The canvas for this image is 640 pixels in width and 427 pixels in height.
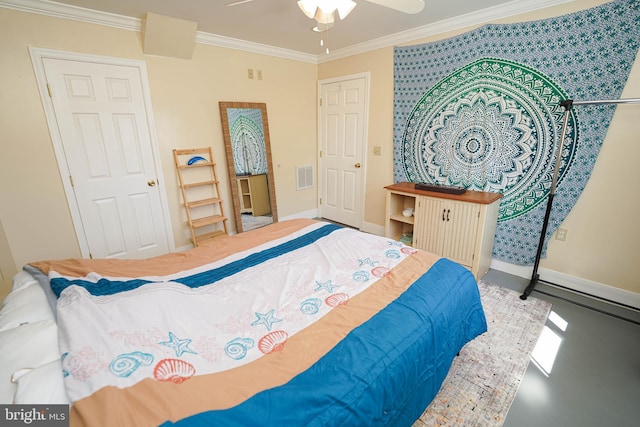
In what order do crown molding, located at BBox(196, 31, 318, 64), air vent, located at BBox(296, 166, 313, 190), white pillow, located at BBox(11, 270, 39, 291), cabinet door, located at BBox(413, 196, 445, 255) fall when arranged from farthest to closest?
air vent, located at BBox(296, 166, 313, 190)
crown molding, located at BBox(196, 31, 318, 64)
cabinet door, located at BBox(413, 196, 445, 255)
white pillow, located at BBox(11, 270, 39, 291)

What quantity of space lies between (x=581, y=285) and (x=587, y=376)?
1.14 metres

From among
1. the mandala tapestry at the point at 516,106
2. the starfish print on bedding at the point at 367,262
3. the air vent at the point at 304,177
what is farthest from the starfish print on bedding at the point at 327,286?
the air vent at the point at 304,177

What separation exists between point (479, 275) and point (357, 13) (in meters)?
2.76

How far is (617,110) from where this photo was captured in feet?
7.18

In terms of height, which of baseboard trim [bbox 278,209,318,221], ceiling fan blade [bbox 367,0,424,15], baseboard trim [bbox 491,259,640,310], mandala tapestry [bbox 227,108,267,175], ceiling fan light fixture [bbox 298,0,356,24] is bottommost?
baseboard trim [bbox 491,259,640,310]

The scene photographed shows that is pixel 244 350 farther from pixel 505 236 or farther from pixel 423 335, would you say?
pixel 505 236

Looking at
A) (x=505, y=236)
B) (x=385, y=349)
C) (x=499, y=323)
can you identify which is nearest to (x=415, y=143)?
(x=505, y=236)

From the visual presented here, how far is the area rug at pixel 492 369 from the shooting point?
1485 mm

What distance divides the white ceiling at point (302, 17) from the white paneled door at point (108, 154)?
1.86ft

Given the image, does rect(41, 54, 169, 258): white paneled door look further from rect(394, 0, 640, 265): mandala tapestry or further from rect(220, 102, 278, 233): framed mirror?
rect(394, 0, 640, 265): mandala tapestry

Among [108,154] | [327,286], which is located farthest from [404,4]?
[108,154]

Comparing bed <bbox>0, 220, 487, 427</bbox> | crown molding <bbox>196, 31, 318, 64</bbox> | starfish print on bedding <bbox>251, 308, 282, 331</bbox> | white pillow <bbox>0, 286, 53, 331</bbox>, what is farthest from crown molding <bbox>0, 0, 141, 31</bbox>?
starfish print on bedding <bbox>251, 308, 282, 331</bbox>

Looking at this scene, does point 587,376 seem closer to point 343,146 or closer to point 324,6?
point 324,6

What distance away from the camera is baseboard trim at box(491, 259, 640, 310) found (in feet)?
7.60
